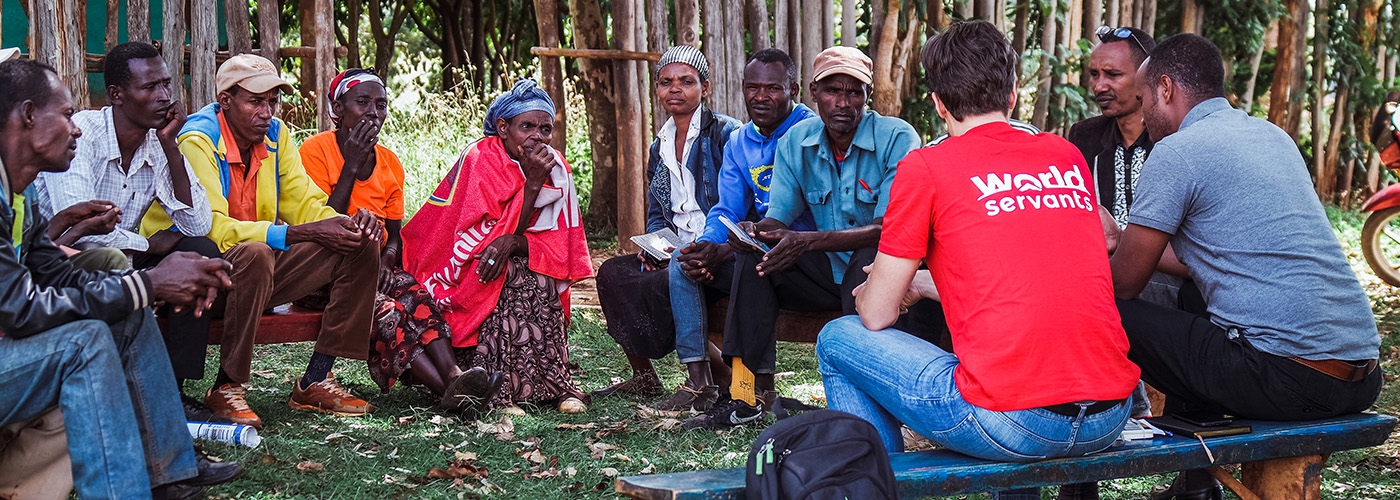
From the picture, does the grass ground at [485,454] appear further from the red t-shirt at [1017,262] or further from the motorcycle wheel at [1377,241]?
the red t-shirt at [1017,262]

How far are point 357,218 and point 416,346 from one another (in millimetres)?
644

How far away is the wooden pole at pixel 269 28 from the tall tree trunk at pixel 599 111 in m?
2.34

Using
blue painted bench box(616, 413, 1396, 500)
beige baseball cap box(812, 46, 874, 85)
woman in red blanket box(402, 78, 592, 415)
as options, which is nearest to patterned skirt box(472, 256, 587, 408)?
woman in red blanket box(402, 78, 592, 415)

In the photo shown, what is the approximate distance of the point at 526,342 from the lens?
5.46 meters

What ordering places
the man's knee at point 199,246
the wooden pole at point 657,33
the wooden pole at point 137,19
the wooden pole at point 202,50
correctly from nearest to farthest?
the man's knee at point 199,246
the wooden pole at point 137,19
the wooden pole at point 202,50
the wooden pole at point 657,33

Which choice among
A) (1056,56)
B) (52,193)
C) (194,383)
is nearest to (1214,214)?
(52,193)

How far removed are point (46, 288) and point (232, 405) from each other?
5.37 feet

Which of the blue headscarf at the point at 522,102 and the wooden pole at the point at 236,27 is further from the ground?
the wooden pole at the point at 236,27

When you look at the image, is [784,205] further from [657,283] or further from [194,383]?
[194,383]

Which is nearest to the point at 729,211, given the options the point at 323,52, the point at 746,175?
the point at 746,175

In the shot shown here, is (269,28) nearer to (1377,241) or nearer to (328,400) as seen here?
(328,400)

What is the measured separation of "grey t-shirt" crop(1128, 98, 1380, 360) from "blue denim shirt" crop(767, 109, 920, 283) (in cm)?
148

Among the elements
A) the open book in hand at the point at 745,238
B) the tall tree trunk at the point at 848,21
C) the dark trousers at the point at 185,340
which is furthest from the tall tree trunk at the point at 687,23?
the dark trousers at the point at 185,340

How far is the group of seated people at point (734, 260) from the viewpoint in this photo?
304cm
